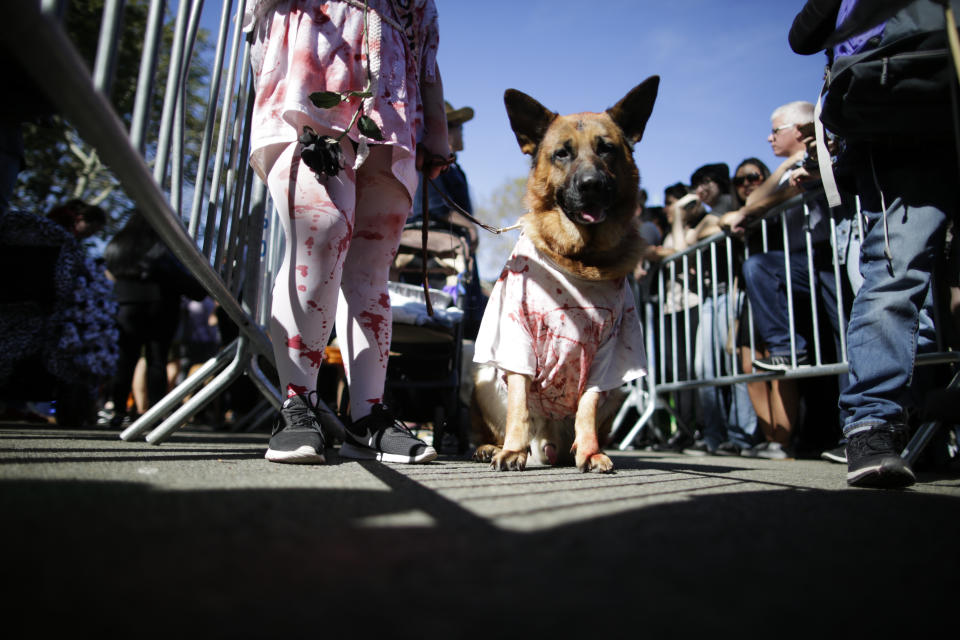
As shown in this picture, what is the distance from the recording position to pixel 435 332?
3.19 m

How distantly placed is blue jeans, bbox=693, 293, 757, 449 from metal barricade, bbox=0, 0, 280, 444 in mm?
3018

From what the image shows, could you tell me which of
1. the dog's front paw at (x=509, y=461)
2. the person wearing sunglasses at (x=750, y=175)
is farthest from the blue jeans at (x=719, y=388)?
the dog's front paw at (x=509, y=461)

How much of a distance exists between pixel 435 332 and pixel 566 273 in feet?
3.47

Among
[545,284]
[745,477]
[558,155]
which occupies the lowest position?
[745,477]

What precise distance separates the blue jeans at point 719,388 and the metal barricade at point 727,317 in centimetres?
2

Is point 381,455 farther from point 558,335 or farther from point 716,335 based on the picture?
point 716,335

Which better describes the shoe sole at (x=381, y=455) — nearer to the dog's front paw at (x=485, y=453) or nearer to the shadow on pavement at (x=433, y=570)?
the dog's front paw at (x=485, y=453)

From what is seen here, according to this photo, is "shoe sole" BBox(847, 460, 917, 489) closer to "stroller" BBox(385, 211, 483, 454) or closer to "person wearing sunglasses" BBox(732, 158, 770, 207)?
"stroller" BBox(385, 211, 483, 454)

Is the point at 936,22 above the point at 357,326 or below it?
above

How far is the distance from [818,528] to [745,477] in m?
0.99

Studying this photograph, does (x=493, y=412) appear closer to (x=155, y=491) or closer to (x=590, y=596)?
(x=155, y=491)

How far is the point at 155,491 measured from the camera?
113cm

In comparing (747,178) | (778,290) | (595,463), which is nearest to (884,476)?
(595,463)

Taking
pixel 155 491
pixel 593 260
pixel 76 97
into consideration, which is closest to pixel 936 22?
pixel 593 260
